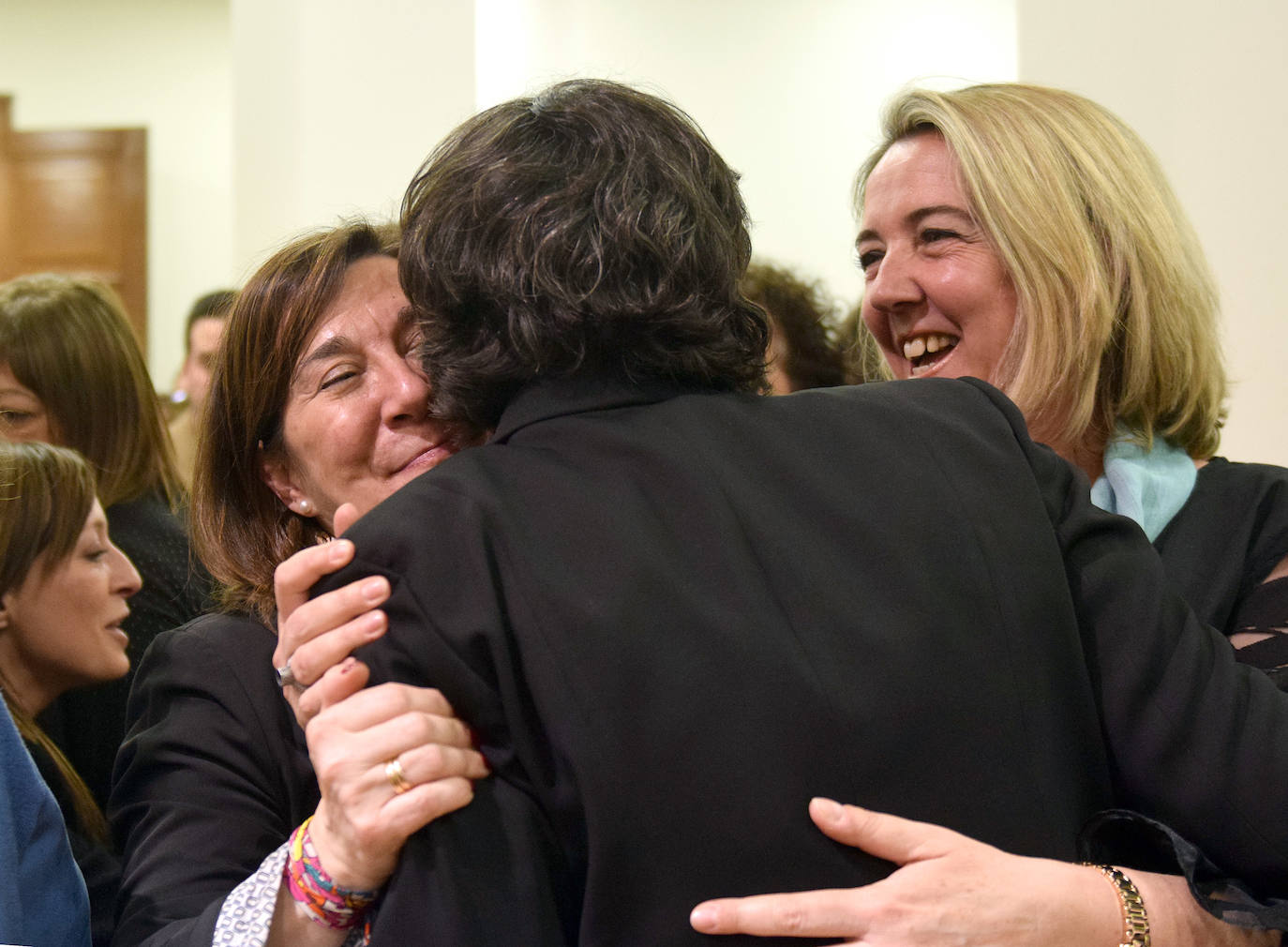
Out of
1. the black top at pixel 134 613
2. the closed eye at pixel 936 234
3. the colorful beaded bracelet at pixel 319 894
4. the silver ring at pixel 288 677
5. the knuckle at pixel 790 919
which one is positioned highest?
the closed eye at pixel 936 234

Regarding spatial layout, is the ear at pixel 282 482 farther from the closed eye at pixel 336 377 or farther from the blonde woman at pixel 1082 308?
the blonde woman at pixel 1082 308

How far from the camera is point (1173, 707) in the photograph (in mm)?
1096

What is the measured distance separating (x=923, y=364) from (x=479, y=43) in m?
2.23

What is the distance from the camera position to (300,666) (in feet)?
3.63

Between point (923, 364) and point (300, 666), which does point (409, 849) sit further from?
point (923, 364)

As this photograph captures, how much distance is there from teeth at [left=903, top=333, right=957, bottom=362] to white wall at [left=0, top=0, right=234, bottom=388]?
504 centimetres

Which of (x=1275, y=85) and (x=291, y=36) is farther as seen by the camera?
(x=291, y=36)

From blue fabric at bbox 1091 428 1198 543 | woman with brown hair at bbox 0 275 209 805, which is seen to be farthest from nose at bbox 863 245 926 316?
woman with brown hair at bbox 0 275 209 805

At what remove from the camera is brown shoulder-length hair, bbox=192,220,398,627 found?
1608mm

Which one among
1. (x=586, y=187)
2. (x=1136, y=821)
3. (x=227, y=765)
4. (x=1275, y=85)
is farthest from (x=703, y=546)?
(x=1275, y=85)

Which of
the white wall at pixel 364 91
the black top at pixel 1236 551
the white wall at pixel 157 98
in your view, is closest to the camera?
the black top at pixel 1236 551

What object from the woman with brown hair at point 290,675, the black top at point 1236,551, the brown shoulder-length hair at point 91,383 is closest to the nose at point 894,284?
the black top at point 1236,551

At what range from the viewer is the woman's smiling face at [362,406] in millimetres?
1563

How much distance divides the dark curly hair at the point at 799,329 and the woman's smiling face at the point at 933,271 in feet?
3.75
